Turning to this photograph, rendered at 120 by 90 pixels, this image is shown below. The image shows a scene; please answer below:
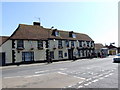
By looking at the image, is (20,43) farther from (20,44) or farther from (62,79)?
(62,79)

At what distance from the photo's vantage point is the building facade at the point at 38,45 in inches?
1027

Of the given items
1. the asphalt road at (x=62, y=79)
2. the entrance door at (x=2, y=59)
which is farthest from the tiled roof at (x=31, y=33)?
the asphalt road at (x=62, y=79)

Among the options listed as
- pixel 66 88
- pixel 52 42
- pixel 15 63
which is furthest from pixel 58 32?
pixel 66 88

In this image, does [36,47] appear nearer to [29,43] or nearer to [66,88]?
[29,43]

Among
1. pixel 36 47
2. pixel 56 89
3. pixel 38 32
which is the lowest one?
pixel 56 89

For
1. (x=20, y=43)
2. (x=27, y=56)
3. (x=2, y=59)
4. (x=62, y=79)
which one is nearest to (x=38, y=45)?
(x=27, y=56)

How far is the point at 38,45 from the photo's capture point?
29.8 metres

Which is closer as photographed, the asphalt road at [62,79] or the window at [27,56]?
the asphalt road at [62,79]

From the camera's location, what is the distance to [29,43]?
2833 centimetres

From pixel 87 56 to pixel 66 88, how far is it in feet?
112

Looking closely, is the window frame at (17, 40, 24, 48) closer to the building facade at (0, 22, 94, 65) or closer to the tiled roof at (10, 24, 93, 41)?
the building facade at (0, 22, 94, 65)

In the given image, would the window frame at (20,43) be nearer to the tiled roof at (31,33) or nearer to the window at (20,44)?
the window at (20,44)

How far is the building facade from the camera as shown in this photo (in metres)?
26.1

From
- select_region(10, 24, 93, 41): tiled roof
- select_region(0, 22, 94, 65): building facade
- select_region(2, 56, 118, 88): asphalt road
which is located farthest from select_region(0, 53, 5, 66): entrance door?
select_region(2, 56, 118, 88): asphalt road
